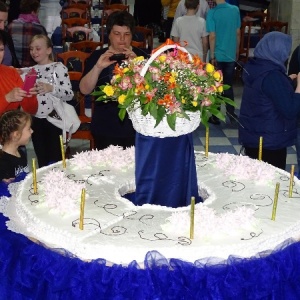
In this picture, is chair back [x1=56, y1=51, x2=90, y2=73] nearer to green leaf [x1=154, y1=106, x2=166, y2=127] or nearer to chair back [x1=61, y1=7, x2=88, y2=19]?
green leaf [x1=154, y1=106, x2=166, y2=127]

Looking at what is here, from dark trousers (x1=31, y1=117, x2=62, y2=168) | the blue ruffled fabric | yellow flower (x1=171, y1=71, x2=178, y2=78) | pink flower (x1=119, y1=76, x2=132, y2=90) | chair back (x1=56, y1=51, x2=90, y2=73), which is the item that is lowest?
dark trousers (x1=31, y1=117, x2=62, y2=168)

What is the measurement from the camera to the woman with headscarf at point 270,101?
13.2ft

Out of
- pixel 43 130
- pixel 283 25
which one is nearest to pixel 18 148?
pixel 43 130

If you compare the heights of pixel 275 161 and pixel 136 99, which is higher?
pixel 136 99

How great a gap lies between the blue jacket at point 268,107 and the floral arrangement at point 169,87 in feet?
3.38

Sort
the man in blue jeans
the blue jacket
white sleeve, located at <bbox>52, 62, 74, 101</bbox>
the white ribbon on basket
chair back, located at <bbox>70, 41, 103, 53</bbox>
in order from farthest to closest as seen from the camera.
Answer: chair back, located at <bbox>70, 41, 103, 53</bbox> → the man in blue jeans → white sleeve, located at <bbox>52, 62, 74, 101</bbox> → the blue jacket → the white ribbon on basket

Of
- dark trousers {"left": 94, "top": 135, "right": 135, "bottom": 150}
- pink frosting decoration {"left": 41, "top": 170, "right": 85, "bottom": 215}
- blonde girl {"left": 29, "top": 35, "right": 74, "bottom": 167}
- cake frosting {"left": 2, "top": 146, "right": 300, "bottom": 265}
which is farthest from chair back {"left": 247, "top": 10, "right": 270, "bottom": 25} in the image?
pink frosting decoration {"left": 41, "top": 170, "right": 85, "bottom": 215}

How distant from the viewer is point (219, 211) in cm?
311

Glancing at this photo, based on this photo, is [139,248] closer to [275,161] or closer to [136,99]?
[136,99]

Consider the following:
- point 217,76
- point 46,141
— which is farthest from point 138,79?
point 46,141

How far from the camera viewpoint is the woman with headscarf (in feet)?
13.2

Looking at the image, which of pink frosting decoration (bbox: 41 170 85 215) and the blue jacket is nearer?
pink frosting decoration (bbox: 41 170 85 215)

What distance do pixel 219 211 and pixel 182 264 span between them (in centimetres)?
53

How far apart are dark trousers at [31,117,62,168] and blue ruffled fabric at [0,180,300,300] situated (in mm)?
2303
